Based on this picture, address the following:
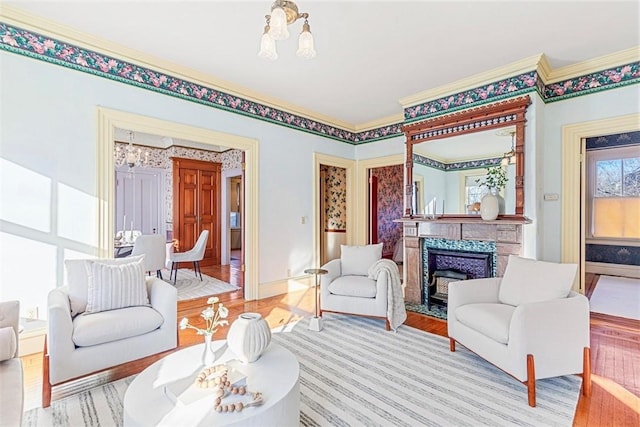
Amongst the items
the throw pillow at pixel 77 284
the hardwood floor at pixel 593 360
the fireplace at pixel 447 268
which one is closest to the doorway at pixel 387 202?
the fireplace at pixel 447 268

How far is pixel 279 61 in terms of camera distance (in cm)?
330

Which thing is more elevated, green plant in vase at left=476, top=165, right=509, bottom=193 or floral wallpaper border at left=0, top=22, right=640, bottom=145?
floral wallpaper border at left=0, top=22, right=640, bottom=145

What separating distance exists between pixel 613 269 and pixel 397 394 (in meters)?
6.45

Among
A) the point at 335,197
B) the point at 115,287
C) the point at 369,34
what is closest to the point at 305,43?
the point at 369,34

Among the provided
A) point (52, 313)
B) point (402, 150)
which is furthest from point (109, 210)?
point (402, 150)

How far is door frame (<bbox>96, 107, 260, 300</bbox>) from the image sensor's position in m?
2.97

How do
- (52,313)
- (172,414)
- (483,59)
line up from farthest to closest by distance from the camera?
(483,59)
(52,313)
(172,414)

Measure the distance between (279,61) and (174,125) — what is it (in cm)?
140

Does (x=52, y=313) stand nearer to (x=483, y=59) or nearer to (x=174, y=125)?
(x=174, y=125)

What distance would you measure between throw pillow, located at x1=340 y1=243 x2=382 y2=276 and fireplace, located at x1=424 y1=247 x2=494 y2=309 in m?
0.89

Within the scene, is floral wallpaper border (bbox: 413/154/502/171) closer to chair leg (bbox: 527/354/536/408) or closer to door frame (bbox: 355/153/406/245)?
door frame (bbox: 355/153/406/245)

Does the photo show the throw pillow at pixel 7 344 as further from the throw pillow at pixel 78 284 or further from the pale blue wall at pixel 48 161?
the pale blue wall at pixel 48 161

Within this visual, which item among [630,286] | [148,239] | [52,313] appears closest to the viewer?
[52,313]

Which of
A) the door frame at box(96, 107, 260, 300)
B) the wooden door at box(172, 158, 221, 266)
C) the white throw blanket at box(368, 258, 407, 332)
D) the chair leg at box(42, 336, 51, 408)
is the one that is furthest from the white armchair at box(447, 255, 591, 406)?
the wooden door at box(172, 158, 221, 266)
